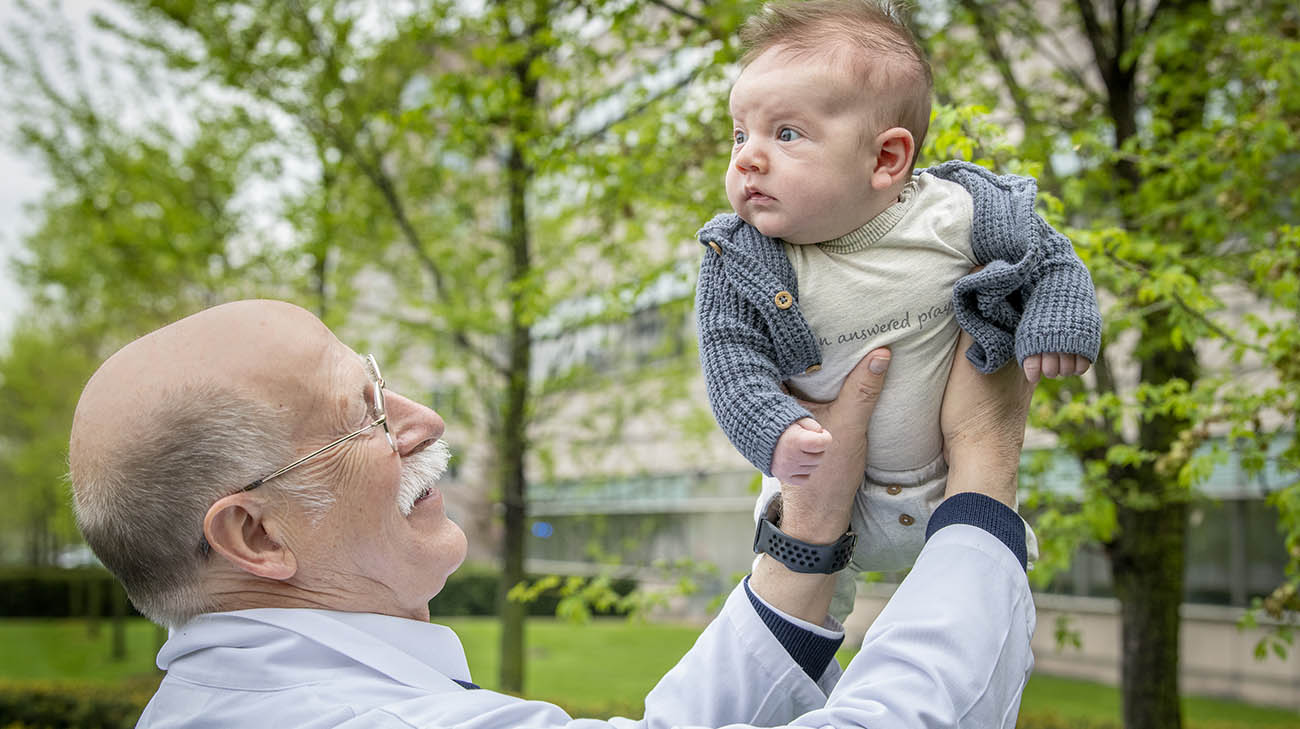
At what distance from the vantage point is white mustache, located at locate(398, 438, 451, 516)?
1803 millimetres

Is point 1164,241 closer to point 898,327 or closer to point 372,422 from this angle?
point 898,327

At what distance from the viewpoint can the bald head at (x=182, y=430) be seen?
1.64 metres

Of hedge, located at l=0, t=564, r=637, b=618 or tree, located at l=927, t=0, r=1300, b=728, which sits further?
hedge, located at l=0, t=564, r=637, b=618

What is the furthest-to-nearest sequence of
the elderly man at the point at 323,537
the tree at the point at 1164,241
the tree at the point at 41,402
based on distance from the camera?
the tree at the point at 41,402, the tree at the point at 1164,241, the elderly man at the point at 323,537

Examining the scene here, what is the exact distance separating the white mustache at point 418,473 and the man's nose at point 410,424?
15 millimetres

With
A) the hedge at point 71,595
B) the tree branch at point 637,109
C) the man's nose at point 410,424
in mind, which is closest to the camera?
the man's nose at point 410,424

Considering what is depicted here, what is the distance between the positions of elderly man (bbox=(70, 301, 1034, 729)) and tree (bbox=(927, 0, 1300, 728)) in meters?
2.24

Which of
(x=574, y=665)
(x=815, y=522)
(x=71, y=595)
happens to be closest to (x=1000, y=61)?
(x=815, y=522)

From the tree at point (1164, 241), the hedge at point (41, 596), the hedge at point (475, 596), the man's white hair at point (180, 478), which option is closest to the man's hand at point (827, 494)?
the man's white hair at point (180, 478)

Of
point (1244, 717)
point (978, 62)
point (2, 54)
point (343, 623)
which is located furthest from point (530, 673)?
point (343, 623)

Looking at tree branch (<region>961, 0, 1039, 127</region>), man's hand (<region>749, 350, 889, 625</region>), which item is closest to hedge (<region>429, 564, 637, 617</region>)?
tree branch (<region>961, 0, 1039, 127</region>)

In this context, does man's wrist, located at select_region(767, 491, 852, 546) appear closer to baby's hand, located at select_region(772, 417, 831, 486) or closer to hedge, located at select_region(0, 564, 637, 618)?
baby's hand, located at select_region(772, 417, 831, 486)

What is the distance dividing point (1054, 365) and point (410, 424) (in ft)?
3.54

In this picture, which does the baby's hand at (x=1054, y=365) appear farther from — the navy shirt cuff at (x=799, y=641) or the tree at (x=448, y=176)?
the tree at (x=448, y=176)
